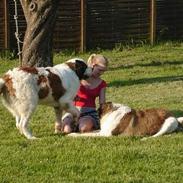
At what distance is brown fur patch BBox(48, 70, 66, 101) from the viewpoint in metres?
8.05

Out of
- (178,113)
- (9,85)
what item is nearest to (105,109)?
(9,85)

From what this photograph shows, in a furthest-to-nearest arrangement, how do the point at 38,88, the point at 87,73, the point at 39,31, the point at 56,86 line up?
the point at 39,31 < the point at 87,73 < the point at 56,86 < the point at 38,88

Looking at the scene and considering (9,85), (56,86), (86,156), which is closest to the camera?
(86,156)

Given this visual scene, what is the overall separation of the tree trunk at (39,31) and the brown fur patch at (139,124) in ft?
→ 16.8

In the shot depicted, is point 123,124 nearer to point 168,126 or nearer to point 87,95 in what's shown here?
point 168,126

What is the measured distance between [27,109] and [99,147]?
1.15 metres

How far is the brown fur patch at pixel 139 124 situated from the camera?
8.00 m

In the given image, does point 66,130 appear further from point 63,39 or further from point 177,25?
point 177,25

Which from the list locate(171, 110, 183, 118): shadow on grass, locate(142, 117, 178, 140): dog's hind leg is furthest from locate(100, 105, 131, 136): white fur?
locate(171, 110, 183, 118): shadow on grass

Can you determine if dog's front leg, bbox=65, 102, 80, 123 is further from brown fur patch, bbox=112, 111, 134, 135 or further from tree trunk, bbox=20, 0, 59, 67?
tree trunk, bbox=20, 0, 59, 67

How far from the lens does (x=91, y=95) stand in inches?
348

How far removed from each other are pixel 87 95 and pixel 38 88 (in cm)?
104

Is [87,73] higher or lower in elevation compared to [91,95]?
higher

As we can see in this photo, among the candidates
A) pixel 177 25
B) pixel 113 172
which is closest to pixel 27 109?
pixel 113 172
